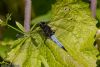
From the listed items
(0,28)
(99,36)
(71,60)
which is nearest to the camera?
(71,60)

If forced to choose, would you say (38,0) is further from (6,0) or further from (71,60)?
(71,60)

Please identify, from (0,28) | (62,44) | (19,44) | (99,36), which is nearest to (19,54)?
(19,44)

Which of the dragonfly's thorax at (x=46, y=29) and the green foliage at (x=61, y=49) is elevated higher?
the dragonfly's thorax at (x=46, y=29)

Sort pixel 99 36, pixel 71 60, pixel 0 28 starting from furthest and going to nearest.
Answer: pixel 0 28 → pixel 99 36 → pixel 71 60

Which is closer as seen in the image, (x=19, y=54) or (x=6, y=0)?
(x=19, y=54)

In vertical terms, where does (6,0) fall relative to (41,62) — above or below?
above

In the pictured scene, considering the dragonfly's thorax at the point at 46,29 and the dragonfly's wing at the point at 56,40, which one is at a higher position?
the dragonfly's thorax at the point at 46,29

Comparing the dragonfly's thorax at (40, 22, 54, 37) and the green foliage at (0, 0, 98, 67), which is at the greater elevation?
the dragonfly's thorax at (40, 22, 54, 37)

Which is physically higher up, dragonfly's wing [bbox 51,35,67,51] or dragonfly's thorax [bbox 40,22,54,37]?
dragonfly's thorax [bbox 40,22,54,37]

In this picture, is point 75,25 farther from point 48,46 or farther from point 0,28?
point 0,28
